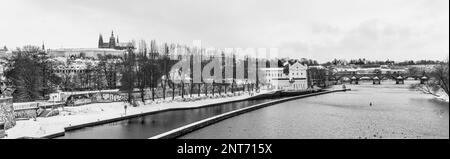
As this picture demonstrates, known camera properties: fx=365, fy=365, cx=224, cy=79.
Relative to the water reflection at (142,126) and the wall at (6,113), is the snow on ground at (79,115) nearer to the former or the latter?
the wall at (6,113)

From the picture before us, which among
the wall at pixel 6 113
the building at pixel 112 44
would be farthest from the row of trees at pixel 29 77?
the building at pixel 112 44

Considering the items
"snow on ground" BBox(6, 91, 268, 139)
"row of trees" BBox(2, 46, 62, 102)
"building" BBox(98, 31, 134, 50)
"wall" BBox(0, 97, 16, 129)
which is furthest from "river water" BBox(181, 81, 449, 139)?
"building" BBox(98, 31, 134, 50)

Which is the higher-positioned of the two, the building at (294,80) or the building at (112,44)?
the building at (112,44)

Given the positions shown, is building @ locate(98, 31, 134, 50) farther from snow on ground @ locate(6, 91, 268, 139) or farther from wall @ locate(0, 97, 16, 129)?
wall @ locate(0, 97, 16, 129)

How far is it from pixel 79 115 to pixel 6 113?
220 inches

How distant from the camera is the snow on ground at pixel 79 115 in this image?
57.8ft

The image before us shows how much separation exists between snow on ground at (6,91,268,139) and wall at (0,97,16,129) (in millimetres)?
333

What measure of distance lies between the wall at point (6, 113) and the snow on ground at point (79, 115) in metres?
0.33

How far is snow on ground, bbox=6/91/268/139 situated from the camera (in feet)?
57.8

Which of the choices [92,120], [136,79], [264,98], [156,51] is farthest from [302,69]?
[92,120]
